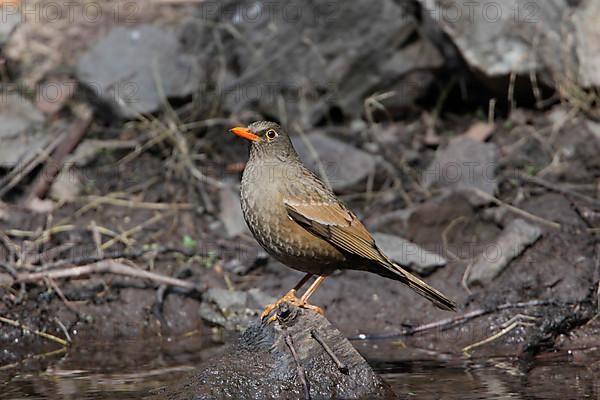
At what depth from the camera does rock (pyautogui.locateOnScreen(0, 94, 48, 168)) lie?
406 inches

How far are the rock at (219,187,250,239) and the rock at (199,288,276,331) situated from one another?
3.70 feet

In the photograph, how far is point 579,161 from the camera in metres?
9.92

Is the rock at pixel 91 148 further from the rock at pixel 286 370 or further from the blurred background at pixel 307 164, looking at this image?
the rock at pixel 286 370

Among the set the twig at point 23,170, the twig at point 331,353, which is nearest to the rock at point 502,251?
the twig at point 331,353

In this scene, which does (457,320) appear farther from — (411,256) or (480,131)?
(480,131)

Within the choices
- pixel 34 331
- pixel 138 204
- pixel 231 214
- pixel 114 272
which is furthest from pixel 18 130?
pixel 34 331

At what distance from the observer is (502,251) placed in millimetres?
8656

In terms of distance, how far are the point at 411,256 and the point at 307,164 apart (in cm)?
180

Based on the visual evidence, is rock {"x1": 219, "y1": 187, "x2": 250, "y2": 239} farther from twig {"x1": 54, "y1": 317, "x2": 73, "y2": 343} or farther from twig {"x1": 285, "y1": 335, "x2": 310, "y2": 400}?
twig {"x1": 285, "y1": 335, "x2": 310, "y2": 400}

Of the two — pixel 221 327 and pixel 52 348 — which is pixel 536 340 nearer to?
pixel 221 327

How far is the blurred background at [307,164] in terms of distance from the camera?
26.8 feet

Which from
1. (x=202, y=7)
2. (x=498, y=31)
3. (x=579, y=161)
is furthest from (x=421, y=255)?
(x=202, y=7)

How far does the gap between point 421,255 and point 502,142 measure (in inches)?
89.3

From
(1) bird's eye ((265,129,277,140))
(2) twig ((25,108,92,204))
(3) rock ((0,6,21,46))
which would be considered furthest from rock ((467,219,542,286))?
(3) rock ((0,6,21,46))
